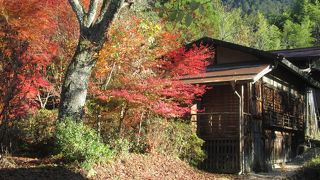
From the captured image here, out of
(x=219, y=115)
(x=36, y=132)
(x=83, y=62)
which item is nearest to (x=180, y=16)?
(x=83, y=62)

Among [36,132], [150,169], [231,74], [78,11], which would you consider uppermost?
[78,11]

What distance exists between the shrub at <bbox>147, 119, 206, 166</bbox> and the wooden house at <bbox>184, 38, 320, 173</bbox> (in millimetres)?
1122

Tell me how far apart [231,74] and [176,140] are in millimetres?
3937

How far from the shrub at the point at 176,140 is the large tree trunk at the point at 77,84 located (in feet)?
10.7

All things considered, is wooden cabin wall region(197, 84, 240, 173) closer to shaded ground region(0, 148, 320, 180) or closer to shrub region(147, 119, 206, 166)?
shrub region(147, 119, 206, 166)

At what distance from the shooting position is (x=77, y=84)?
Answer: 1215cm

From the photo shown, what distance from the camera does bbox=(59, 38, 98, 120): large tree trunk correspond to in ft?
39.7

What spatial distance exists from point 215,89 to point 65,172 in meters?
9.93

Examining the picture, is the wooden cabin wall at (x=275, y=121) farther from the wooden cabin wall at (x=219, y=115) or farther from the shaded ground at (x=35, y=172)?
the shaded ground at (x=35, y=172)

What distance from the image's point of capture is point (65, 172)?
10297mm

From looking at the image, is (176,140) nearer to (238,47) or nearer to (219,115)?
(219,115)

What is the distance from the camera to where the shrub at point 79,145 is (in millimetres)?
11094

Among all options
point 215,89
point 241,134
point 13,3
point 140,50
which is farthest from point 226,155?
point 13,3

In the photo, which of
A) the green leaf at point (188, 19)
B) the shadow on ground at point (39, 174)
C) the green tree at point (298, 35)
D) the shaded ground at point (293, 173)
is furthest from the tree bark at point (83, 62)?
the green tree at point (298, 35)
